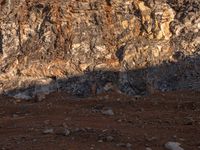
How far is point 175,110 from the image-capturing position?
12.1 meters

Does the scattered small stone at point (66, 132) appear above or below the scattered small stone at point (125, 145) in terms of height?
above

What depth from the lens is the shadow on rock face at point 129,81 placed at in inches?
565

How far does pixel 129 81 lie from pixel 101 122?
12.4 ft

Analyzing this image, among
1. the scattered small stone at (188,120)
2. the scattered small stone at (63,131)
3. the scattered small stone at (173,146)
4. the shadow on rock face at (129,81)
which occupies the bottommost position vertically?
the scattered small stone at (173,146)

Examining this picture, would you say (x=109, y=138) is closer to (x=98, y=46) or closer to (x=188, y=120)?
(x=188, y=120)

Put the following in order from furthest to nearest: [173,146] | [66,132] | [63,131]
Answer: [63,131]
[66,132]
[173,146]

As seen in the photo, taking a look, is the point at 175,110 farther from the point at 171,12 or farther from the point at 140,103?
the point at 171,12

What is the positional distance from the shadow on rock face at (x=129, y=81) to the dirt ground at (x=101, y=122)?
1.79 ft

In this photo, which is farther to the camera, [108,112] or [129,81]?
[129,81]

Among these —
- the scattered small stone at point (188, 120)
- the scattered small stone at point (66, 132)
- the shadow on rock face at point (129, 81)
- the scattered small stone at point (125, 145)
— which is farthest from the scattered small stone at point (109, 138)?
the shadow on rock face at point (129, 81)

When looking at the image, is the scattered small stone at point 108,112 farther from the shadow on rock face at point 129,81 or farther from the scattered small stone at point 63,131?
the shadow on rock face at point 129,81

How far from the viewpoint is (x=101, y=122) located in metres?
11.0

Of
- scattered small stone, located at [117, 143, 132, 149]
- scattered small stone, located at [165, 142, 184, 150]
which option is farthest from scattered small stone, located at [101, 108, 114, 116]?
scattered small stone, located at [165, 142, 184, 150]

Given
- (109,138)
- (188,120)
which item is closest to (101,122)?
(109,138)
